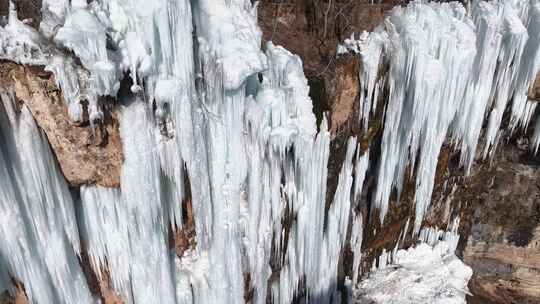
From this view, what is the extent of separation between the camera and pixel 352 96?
20.0 feet

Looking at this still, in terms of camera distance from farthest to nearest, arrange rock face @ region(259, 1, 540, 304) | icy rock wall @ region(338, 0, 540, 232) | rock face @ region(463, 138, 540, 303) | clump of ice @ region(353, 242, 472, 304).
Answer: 1. rock face @ region(463, 138, 540, 303)
2. clump of ice @ region(353, 242, 472, 304)
3. icy rock wall @ region(338, 0, 540, 232)
4. rock face @ region(259, 1, 540, 304)

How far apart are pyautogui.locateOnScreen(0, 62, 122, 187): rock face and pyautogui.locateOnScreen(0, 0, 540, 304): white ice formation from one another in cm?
9

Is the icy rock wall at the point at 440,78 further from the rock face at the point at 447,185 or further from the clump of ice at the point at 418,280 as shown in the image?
the clump of ice at the point at 418,280

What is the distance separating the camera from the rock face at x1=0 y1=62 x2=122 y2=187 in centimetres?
355

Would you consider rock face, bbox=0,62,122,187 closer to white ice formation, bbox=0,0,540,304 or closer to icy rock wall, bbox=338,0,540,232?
white ice formation, bbox=0,0,540,304

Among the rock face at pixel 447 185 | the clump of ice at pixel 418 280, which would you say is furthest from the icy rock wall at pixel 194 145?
the clump of ice at pixel 418 280

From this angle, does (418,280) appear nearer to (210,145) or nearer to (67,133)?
(210,145)

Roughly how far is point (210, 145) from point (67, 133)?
56.7 inches

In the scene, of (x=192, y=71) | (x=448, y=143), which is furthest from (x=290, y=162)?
(x=448, y=143)

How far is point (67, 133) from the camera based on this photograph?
3.87 metres

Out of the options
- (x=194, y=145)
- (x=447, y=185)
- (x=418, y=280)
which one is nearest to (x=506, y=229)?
(x=447, y=185)

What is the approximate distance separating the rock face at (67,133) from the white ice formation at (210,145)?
93 mm

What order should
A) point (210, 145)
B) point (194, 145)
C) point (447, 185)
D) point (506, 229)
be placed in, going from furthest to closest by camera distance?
point (506, 229) < point (447, 185) < point (210, 145) < point (194, 145)

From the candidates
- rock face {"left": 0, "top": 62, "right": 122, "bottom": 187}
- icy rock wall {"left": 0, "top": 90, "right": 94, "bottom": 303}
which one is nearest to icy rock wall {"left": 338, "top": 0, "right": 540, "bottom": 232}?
rock face {"left": 0, "top": 62, "right": 122, "bottom": 187}
